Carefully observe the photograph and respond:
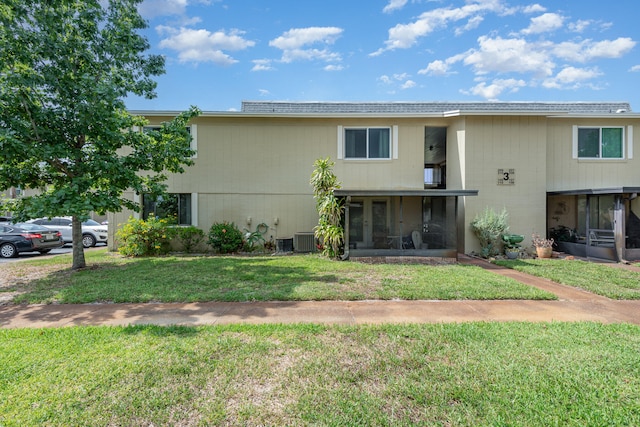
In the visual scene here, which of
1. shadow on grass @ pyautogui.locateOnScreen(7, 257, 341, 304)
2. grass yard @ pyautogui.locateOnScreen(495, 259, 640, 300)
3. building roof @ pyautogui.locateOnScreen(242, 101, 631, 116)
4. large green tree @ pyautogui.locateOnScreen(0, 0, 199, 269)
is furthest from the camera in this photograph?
building roof @ pyautogui.locateOnScreen(242, 101, 631, 116)

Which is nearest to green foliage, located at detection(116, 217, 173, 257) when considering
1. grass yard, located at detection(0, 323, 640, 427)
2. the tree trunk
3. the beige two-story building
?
the beige two-story building

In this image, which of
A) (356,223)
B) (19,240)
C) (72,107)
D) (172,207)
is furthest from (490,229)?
(19,240)

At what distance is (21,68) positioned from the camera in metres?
6.70

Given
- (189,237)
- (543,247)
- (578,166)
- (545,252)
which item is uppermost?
(578,166)

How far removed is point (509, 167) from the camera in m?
10.7

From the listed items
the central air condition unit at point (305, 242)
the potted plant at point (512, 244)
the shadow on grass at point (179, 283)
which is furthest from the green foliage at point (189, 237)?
the potted plant at point (512, 244)

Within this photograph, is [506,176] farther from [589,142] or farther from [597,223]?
[589,142]

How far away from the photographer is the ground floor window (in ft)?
37.9

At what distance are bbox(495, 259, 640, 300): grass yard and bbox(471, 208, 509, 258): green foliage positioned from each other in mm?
1173

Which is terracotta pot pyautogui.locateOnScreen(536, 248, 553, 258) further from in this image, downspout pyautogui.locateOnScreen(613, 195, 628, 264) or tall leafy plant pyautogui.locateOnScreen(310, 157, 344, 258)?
Result: tall leafy plant pyautogui.locateOnScreen(310, 157, 344, 258)

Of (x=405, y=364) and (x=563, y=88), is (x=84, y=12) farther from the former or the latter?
(x=563, y=88)

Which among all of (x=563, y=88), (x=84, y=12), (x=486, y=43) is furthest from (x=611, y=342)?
(x=563, y=88)

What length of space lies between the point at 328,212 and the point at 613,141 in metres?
11.6

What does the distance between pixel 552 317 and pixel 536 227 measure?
25.4 ft
